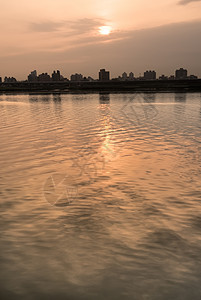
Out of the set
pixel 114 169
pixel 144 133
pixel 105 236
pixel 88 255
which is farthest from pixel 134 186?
pixel 144 133

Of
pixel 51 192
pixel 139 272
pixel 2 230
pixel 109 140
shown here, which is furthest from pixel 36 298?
pixel 109 140

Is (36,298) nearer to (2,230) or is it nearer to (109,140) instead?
(2,230)

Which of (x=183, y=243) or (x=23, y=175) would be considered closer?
(x=183, y=243)

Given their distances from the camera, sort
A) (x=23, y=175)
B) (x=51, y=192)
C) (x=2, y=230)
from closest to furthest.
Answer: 1. (x=2, y=230)
2. (x=51, y=192)
3. (x=23, y=175)

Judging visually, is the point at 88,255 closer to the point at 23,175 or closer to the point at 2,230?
the point at 2,230

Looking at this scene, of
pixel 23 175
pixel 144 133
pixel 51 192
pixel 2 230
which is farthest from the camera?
pixel 144 133

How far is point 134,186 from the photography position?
11.6 m

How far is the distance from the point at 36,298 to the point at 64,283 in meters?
0.64

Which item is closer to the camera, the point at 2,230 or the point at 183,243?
the point at 183,243

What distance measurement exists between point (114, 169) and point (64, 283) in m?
8.29

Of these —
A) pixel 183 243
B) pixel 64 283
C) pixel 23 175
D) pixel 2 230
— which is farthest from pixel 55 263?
pixel 23 175

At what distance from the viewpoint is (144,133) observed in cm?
2467

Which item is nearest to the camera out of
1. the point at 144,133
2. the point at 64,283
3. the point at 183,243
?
the point at 64,283

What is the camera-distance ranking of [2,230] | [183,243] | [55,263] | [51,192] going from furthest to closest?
[51,192] < [2,230] < [183,243] < [55,263]
